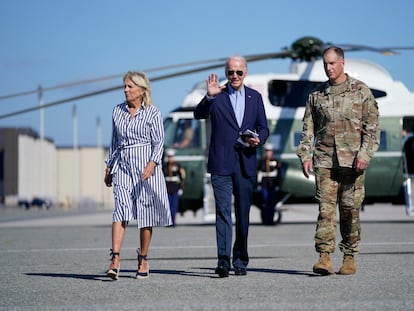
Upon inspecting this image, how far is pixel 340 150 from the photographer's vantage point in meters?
8.87

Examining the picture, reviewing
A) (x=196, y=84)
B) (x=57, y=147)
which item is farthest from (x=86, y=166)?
(x=196, y=84)

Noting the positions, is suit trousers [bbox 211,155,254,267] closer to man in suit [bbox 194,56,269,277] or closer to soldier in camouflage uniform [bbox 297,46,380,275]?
man in suit [bbox 194,56,269,277]

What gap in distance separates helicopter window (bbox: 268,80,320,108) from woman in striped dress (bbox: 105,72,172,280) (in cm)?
1305

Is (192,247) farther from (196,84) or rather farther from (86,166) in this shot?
(86,166)

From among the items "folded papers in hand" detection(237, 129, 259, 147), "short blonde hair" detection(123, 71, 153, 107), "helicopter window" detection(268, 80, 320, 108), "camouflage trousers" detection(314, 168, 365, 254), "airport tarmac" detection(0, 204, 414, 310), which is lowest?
"airport tarmac" detection(0, 204, 414, 310)

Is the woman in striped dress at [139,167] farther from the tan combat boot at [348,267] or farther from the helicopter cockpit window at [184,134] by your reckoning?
the helicopter cockpit window at [184,134]

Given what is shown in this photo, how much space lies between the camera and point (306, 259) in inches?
428

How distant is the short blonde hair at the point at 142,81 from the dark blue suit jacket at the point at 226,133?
49 centimetres

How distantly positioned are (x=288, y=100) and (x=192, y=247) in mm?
9026

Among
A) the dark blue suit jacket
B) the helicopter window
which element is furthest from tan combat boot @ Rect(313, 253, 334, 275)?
the helicopter window

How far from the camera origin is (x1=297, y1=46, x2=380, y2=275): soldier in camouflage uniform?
8859 mm

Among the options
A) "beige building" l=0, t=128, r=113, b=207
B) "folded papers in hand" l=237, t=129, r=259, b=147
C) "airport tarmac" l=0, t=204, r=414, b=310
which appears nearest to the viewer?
"airport tarmac" l=0, t=204, r=414, b=310

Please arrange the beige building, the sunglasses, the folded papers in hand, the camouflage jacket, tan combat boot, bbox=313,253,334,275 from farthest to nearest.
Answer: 1. the beige building
2. the sunglasses
3. the folded papers in hand
4. the camouflage jacket
5. tan combat boot, bbox=313,253,334,275

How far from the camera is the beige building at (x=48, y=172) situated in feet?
337
